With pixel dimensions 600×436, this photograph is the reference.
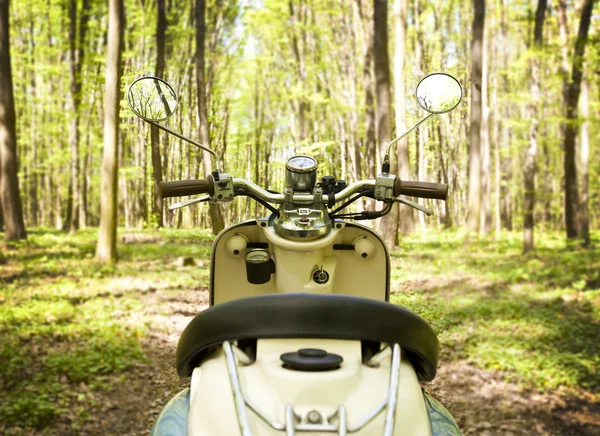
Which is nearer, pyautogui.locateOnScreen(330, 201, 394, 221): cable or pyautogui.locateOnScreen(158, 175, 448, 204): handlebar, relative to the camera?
pyautogui.locateOnScreen(158, 175, 448, 204): handlebar

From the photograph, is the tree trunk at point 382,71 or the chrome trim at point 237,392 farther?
the tree trunk at point 382,71

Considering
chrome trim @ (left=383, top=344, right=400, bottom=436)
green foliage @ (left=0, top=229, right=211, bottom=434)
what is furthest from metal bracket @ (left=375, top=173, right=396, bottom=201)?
green foliage @ (left=0, top=229, right=211, bottom=434)

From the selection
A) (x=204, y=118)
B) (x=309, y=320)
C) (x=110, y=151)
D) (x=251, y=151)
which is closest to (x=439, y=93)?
(x=309, y=320)

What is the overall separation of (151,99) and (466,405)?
3.34 m

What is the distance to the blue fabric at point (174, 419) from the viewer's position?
3.57ft

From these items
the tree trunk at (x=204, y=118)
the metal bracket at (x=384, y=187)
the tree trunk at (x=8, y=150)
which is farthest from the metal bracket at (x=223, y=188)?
the tree trunk at (x=8, y=150)

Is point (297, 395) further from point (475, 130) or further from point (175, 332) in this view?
point (475, 130)

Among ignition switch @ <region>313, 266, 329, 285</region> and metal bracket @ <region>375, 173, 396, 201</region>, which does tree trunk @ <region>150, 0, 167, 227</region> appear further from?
metal bracket @ <region>375, 173, 396, 201</region>

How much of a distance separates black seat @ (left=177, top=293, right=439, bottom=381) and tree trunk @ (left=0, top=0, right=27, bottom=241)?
23.8ft

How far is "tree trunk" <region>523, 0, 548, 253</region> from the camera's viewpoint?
874cm

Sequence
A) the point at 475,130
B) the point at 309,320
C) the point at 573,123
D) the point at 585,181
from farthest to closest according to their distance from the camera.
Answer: the point at 585,181 → the point at 475,130 → the point at 573,123 → the point at 309,320

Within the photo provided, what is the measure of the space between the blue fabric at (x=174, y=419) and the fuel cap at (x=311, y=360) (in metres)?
0.26

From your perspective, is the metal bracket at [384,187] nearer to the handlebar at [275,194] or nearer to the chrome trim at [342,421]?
the handlebar at [275,194]

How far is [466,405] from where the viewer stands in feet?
13.4
